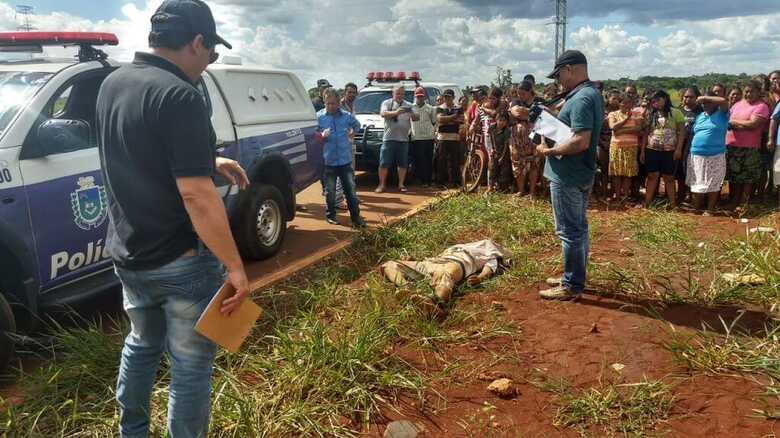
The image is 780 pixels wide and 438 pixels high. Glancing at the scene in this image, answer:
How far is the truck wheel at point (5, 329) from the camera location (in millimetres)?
3211

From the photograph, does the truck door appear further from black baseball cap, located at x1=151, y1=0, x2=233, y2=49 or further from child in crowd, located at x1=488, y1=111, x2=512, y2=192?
child in crowd, located at x1=488, y1=111, x2=512, y2=192

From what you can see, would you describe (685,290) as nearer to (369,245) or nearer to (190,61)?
(369,245)

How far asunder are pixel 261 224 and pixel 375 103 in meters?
5.88

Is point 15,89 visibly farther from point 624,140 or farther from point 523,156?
point 624,140

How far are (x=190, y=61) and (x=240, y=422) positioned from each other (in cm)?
171

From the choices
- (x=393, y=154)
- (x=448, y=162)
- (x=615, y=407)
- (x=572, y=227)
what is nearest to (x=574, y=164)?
(x=572, y=227)

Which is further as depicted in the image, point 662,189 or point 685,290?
point 662,189

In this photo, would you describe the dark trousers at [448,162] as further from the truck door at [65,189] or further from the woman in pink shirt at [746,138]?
the truck door at [65,189]

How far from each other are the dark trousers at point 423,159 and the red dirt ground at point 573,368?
19.7 ft

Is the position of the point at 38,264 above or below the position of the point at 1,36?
below

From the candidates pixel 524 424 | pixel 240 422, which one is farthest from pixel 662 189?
pixel 240 422

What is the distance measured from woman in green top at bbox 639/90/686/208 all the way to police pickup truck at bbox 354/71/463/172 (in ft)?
14.5

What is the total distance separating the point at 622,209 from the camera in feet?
26.5

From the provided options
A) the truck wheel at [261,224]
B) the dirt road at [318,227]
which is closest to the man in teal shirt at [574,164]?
the dirt road at [318,227]
